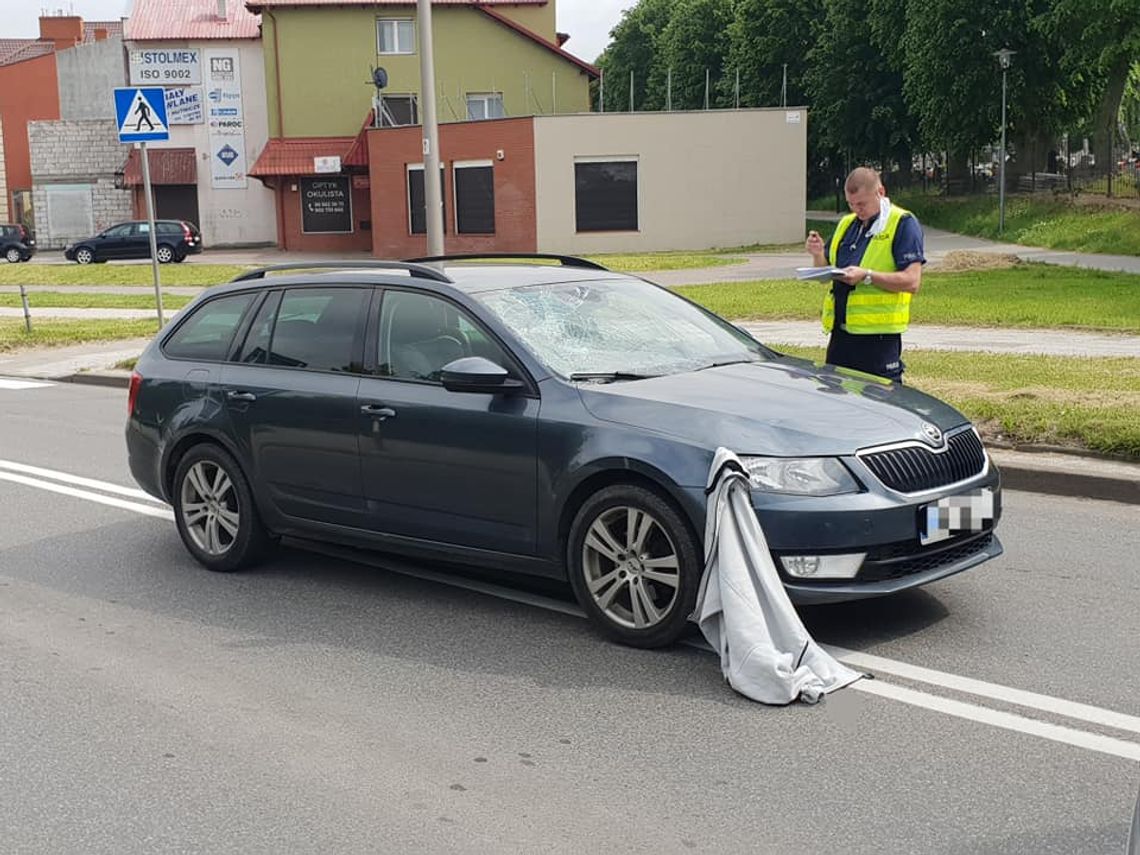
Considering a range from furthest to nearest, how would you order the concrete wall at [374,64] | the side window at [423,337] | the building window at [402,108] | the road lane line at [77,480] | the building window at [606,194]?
1. the building window at [402,108]
2. the concrete wall at [374,64]
3. the building window at [606,194]
4. the road lane line at [77,480]
5. the side window at [423,337]

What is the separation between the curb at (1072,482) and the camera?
8.34 meters

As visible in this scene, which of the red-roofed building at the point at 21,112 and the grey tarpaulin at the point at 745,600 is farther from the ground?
the red-roofed building at the point at 21,112

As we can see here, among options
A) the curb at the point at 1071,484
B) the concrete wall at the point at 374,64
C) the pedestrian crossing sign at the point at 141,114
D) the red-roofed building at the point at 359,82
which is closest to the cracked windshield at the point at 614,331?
the curb at the point at 1071,484

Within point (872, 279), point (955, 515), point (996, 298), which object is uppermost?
point (872, 279)

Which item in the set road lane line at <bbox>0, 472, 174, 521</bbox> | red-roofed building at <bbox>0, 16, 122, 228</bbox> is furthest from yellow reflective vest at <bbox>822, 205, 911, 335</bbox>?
red-roofed building at <bbox>0, 16, 122, 228</bbox>

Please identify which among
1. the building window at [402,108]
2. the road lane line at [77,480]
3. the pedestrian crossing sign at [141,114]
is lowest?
the road lane line at [77,480]

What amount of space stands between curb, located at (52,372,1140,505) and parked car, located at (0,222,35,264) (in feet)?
156

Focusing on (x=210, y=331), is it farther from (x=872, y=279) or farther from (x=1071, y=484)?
(x=1071, y=484)

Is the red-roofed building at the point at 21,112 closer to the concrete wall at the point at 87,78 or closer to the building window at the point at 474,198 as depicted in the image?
the concrete wall at the point at 87,78

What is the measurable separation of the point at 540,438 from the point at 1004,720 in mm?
2182

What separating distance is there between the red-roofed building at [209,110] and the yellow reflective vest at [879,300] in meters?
46.9

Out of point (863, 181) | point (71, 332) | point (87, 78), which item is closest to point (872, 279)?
point (863, 181)

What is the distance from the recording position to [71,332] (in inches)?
858

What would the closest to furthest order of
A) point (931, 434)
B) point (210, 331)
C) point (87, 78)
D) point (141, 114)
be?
1. point (931, 434)
2. point (210, 331)
3. point (141, 114)
4. point (87, 78)
